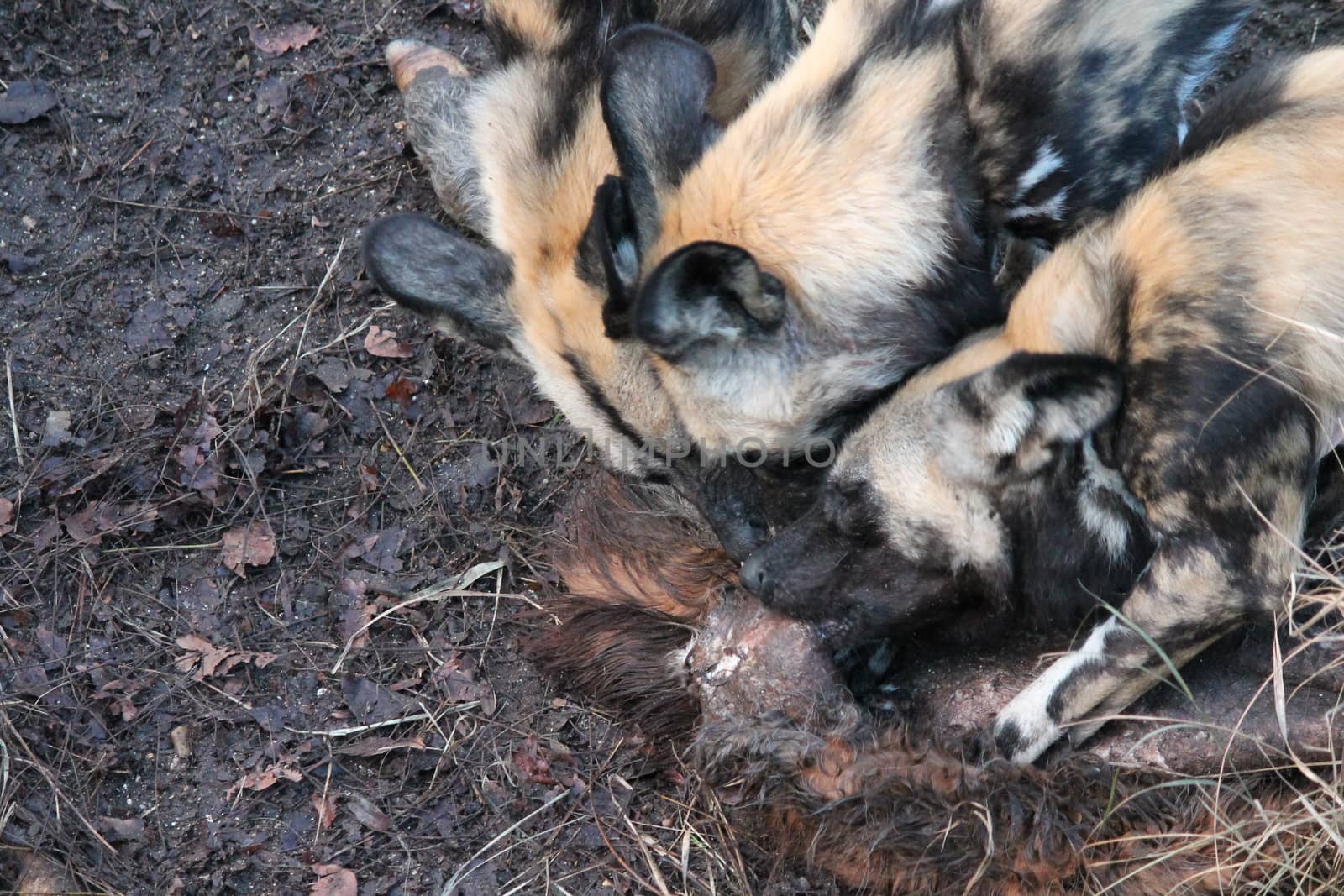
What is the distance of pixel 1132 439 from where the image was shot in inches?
129

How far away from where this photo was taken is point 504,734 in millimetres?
4090

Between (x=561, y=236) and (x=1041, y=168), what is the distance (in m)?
1.39

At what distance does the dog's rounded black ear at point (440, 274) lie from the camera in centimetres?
379

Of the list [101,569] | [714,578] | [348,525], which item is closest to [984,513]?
[714,578]

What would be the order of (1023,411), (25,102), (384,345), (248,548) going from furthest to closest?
(25,102) → (384,345) → (248,548) → (1023,411)

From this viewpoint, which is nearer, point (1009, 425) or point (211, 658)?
point (1009, 425)

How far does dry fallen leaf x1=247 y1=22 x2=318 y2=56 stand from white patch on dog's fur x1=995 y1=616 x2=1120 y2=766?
3.76 meters

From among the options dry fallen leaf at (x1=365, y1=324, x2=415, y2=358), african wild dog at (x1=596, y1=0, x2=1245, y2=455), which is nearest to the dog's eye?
african wild dog at (x1=596, y1=0, x2=1245, y2=455)

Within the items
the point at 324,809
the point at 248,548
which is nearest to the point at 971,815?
the point at 324,809

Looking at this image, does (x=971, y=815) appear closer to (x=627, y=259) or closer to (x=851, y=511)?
(x=851, y=511)

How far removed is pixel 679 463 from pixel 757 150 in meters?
0.90

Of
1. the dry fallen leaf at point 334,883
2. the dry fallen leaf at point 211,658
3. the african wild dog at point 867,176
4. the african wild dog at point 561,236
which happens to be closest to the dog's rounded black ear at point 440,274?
the african wild dog at point 561,236

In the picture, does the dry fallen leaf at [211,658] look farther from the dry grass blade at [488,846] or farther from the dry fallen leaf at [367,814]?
the dry grass blade at [488,846]

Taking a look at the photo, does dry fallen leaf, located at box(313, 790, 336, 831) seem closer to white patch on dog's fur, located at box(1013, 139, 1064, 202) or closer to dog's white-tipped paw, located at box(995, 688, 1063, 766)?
dog's white-tipped paw, located at box(995, 688, 1063, 766)
